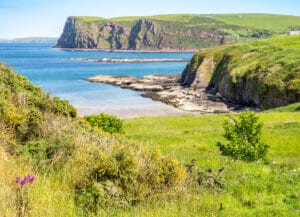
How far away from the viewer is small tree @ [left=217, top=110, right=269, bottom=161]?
1966 centimetres

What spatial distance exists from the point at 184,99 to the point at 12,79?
65.9m

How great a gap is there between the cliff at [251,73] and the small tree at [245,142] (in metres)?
43.7

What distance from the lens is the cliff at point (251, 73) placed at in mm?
67875

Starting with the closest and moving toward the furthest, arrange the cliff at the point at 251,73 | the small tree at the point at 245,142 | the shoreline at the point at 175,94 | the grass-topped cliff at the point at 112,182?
the grass-topped cliff at the point at 112,182 < the small tree at the point at 245,142 < the cliff at the point at 251,73 < the shoreline at the point at 175,94

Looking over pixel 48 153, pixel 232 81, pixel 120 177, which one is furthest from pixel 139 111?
pixel 120 177

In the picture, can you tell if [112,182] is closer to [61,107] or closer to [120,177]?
[120,177]

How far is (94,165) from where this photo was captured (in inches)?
412

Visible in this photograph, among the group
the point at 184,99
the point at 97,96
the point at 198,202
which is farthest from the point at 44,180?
the point at 97,96

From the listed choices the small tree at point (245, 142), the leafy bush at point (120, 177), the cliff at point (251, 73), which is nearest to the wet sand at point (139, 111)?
the cliff at point (251, 73)

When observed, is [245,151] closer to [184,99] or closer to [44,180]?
A: [44,180]

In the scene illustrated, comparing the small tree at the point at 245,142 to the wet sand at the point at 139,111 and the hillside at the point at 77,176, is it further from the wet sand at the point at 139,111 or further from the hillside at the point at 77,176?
the wet sand at the point at 139,111

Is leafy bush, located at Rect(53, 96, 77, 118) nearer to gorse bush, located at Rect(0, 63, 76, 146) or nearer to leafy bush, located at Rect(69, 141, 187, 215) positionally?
gorse bush, located at Rect(0, 63, 76, 146)

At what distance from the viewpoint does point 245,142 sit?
66.1ft

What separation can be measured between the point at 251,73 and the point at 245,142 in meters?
62.9
